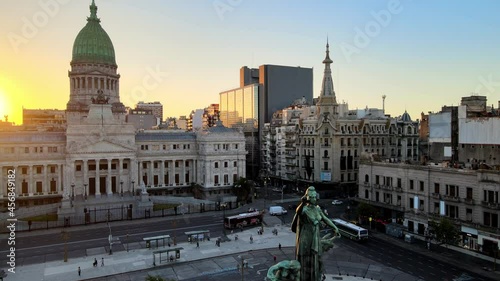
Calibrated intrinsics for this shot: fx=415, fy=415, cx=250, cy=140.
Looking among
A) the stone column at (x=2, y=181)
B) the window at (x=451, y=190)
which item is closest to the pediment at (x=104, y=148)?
the stone column at (x=2, y=181)

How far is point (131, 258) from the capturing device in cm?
6500

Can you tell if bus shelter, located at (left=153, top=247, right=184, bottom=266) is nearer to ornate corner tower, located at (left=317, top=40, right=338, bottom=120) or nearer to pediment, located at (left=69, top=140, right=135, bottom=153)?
pediment, located at (left=69, top=140, right=135, bottom=153)

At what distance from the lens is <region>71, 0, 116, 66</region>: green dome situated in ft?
447

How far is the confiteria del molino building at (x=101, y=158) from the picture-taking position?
101 meters

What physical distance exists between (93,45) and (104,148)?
4889cm

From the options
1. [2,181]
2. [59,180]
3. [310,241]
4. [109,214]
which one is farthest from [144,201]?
[310,241]

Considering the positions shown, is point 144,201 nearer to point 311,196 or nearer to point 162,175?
point 162,175

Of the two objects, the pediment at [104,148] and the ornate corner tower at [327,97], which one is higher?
the ornate corner tower at [327,97]

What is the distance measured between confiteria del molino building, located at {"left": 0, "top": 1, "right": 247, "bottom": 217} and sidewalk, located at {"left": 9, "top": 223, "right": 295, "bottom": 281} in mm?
28740

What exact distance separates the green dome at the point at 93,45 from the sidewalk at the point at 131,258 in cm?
8397

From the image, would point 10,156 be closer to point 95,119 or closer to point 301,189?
point 95,119

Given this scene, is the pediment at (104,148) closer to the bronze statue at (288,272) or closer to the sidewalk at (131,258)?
the sidewalk at (131,258)

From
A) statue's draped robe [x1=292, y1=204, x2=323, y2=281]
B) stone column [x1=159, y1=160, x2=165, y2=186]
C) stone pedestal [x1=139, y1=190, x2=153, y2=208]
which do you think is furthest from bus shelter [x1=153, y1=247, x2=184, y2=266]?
stone column [x1=159, y1=160, x2=165, y2=186]

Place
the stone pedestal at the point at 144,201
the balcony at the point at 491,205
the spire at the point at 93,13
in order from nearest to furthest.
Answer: the balcony at the point at 491,205, the stone pedestal at the point at 144,201, the spire at the point at 93,13
